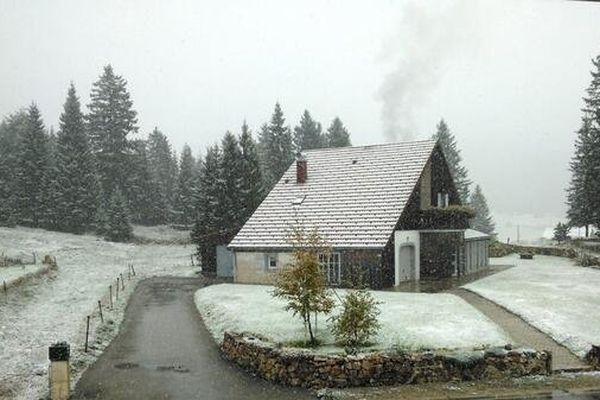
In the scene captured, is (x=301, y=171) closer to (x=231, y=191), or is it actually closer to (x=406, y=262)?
(x=406, y=262)

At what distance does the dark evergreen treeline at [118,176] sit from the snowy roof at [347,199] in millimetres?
6827

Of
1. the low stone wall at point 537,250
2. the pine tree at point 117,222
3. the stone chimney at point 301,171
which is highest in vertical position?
the stone chimney at point 301,171

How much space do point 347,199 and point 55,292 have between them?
17.8m

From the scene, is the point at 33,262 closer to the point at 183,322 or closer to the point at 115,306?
the point at 115,306

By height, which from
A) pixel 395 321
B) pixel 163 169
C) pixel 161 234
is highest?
pixel 163 169

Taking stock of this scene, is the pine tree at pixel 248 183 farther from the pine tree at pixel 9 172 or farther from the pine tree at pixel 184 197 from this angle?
the pine tree at pixel 9 172

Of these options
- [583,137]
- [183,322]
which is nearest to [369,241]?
[183,322]

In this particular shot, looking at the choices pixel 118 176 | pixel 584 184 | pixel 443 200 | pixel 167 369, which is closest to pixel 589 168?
pixel 584 184

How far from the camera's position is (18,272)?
3656 cm

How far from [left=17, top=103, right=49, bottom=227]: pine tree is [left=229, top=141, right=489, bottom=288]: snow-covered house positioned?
1588 inches

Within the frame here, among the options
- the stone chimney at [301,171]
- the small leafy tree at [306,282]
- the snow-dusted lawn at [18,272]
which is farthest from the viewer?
the stone chimney at [301,171]

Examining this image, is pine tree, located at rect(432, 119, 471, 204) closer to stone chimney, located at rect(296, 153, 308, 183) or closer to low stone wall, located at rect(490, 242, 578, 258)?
low stone wall, located at rect(490, 242, 578, 258)

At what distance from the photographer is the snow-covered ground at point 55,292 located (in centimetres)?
1673

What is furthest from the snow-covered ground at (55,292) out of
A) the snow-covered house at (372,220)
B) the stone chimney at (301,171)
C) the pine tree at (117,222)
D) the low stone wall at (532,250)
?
the low stone wall at (532,250)
